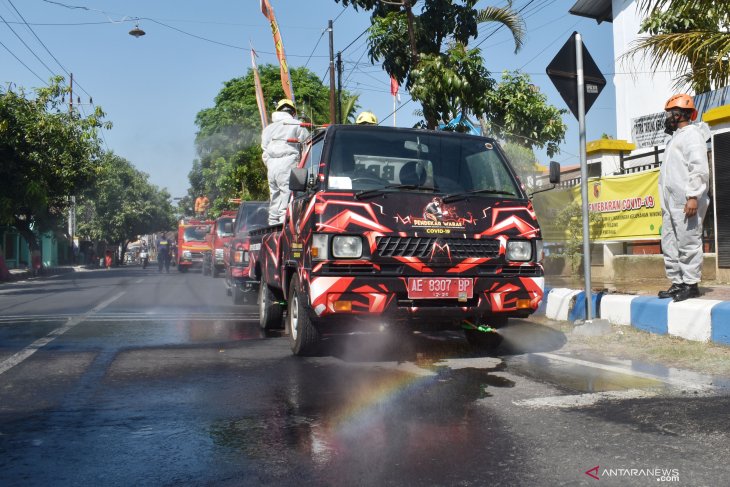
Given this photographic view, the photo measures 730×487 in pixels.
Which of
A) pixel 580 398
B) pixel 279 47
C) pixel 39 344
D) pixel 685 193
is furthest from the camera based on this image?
pixel 279 47

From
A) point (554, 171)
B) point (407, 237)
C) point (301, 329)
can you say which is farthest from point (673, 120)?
point (301, 329)

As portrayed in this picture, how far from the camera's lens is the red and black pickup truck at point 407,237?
559cm

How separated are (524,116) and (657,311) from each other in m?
14.2

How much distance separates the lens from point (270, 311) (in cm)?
839

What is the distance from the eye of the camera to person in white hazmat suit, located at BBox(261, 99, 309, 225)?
32.7 feet

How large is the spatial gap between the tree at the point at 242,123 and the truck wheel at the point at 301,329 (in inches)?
858

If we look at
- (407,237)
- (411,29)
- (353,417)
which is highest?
(411,29)

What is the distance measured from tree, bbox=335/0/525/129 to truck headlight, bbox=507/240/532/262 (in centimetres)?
643

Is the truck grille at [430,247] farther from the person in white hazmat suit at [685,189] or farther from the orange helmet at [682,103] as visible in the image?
the orange helmet at [682,103]

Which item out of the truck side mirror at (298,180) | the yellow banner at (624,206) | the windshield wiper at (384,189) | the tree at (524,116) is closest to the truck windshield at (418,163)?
the windshield wiper at (384,189)

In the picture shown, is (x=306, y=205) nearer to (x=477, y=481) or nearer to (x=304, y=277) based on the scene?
(x=304, y=277)

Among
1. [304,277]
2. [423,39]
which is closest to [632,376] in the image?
[304,277]

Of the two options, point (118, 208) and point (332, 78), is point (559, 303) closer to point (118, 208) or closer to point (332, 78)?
point (332, 78)

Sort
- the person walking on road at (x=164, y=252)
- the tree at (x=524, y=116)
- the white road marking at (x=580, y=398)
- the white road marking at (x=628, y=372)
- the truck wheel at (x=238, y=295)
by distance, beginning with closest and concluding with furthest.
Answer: the white road marking at (x=580, y=398)
the white road marking at (x=628, y=372)
the truck wheel at (x=238, y=295)
the tree at (x=524, y=116)
the person walking on road at (x=164, y=252)
